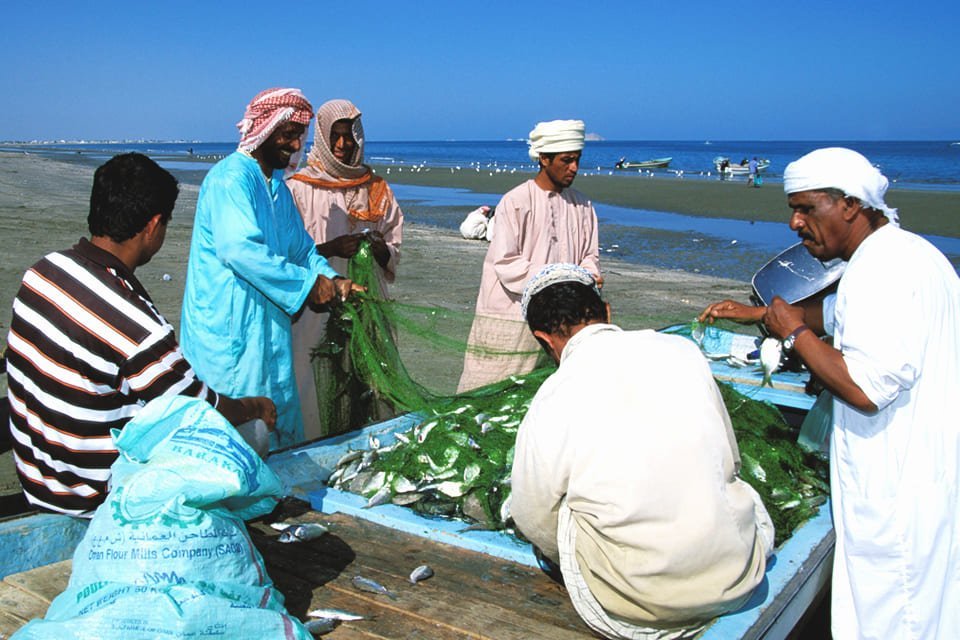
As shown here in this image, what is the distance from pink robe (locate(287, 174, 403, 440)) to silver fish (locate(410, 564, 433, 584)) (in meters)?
2.23

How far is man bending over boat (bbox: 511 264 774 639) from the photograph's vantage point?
244 cm

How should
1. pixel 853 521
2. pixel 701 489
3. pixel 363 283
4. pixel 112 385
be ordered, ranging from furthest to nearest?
pixel 363 283, pixel 853 521, pixel 112 385, pixel 701 489

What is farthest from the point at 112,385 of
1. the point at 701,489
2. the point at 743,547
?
the point at 743,547

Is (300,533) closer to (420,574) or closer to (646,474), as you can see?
(420,574)

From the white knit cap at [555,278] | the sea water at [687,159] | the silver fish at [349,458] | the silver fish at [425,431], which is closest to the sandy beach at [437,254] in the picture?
the silver fish at [425,431]

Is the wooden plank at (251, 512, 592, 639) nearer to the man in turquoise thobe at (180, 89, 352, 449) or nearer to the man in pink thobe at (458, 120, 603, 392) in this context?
the man in turquoise thobe at (180, 89, 352, 449)

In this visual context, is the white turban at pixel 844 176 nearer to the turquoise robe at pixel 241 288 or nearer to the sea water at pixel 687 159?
the turquoise robe at pixel 241 288

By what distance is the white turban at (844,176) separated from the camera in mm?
2879

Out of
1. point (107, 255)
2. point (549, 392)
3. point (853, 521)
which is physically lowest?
point (853, 521)

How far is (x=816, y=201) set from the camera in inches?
118

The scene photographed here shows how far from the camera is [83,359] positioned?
2.79 metres

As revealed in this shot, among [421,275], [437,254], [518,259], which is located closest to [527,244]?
[518,259]

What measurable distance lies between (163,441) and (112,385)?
0.46 m

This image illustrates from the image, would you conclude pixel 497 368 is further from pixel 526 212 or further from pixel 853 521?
pixel 853 521
